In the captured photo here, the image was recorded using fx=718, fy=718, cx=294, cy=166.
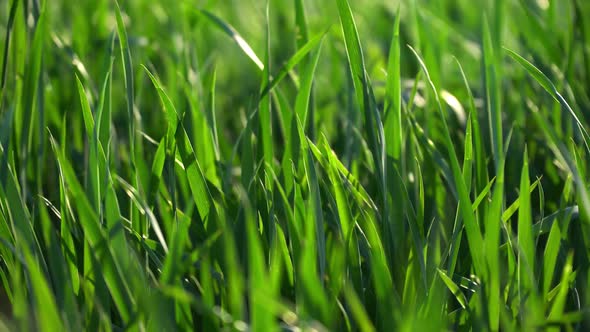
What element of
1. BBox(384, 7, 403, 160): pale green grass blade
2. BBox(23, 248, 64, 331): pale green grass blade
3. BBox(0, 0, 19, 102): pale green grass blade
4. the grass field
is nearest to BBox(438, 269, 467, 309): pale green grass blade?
the grass field

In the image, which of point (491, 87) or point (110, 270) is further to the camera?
point (491, 87)

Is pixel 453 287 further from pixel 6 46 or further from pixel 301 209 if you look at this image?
pixel 6 46

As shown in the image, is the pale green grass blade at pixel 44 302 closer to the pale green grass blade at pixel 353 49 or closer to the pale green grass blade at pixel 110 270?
the pale green grass blade at pixel 110 270

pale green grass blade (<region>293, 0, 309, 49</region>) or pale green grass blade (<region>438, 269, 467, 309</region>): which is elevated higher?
pale green grass blade (<region>293, 0, 309, 49</region>)

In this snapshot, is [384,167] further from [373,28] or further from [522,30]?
[373,28]

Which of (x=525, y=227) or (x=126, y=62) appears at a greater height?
(x=126, y=62)

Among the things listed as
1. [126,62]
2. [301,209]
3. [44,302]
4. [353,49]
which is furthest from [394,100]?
[44,302]

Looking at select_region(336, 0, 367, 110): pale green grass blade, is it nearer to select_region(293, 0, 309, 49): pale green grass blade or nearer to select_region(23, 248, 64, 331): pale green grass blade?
select_region(293, 0, 309, 49): pale green grass blade

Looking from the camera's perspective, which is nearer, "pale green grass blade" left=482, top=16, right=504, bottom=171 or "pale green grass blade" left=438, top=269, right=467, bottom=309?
"pale green grass blade" left=438, top=269, right=467, bottom=309

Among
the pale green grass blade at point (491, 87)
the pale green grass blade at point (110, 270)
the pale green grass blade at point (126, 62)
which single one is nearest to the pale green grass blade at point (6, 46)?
the pale green grass blade at point (126, 62)
